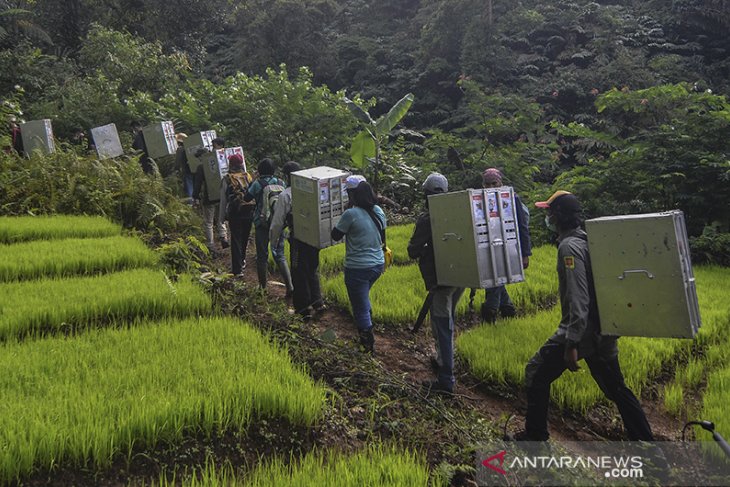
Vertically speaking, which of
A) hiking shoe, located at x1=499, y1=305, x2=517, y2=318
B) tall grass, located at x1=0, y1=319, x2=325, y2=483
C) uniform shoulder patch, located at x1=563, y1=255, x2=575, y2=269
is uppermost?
uniform shoulder patch, located at x1=563, y1=255, x2=575, y2=269

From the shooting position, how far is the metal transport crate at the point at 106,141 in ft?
38.9

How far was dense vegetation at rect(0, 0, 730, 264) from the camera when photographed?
391 inches

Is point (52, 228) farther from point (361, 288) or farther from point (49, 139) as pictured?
point (361, 288)

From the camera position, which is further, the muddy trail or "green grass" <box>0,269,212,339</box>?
"green grass" <box>0,269,212,339</box>

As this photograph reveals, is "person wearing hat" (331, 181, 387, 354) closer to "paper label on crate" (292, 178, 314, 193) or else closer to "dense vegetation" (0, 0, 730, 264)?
"paper label on crate" (292, 178, 314, 193)

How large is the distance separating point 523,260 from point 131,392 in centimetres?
434

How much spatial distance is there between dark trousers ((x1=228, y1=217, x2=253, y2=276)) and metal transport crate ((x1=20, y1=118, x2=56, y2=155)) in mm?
5542

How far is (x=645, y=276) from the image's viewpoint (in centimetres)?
357

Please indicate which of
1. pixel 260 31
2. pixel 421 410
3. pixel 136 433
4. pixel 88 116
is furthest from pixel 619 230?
pixel 260 31

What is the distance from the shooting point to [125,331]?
4762mm

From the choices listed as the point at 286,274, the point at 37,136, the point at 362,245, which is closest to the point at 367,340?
→ the point at 362,245

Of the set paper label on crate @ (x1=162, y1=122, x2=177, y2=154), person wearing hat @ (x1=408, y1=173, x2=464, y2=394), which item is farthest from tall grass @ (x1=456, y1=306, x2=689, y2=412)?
paper label on crate @ (x1=162, y1=122, x2=177, y2=154)

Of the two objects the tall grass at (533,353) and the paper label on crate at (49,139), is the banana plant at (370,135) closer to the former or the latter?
the paper label on crate at (49,139)

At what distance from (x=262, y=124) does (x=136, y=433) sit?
38.3 ft
